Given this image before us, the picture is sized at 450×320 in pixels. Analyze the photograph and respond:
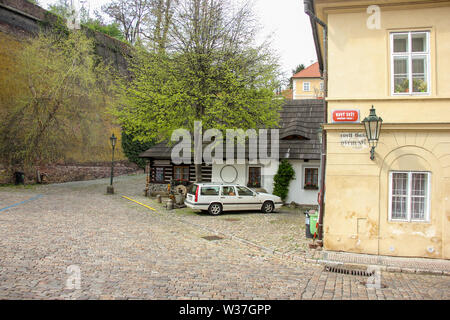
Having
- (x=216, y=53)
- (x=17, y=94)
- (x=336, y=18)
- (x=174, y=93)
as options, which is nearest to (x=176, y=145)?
(x=174, y=93)

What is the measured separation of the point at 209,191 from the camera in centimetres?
1606

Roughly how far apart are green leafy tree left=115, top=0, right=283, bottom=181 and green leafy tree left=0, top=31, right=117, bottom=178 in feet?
31.8

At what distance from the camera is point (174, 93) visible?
1703 centimetres

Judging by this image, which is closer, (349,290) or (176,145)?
(349,290)

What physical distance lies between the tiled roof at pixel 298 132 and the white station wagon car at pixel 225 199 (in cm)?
380

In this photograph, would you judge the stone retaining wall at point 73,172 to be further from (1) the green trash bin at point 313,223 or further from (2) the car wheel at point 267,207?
(1) the green trash bin at point 313,223

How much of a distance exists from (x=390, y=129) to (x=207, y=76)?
1019 cm

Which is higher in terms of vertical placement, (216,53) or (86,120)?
(216,53)

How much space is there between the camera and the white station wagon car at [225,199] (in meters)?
15.9

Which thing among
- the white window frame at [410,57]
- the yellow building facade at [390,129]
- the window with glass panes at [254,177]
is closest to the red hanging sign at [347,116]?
the yellow building facade at [390,129]

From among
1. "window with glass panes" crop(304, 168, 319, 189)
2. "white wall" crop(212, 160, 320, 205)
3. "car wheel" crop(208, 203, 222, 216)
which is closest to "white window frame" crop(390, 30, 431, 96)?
"car wheel" crop(208, 203, 222, 216)

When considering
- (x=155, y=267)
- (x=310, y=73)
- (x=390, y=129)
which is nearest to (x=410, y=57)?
(x=390, y=129)
